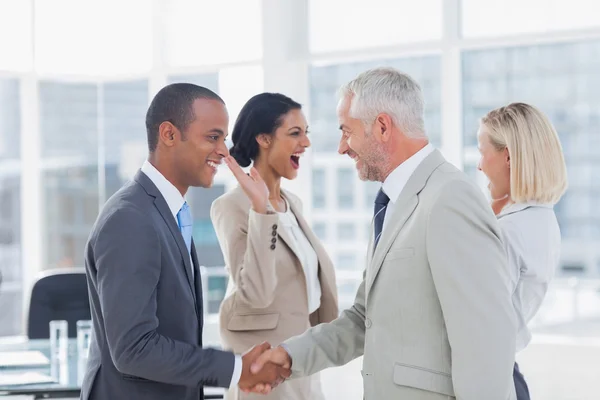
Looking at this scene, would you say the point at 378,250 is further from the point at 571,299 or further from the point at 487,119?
the point at 571,299

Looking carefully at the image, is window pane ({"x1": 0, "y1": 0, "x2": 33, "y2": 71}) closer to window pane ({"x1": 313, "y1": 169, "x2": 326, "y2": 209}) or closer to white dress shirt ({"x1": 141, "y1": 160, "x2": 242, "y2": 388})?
window pane ({"x1": 313, "y1": 169, "x2": 326, "y2": 209})

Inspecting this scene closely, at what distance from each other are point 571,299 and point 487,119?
3.70 metres

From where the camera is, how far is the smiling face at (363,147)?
2.06 m

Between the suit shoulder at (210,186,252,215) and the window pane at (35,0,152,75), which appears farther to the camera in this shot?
the window pane at (35,0,152,75)

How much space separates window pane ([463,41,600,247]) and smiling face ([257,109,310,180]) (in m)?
2.81

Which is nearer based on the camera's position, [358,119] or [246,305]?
[358,119]

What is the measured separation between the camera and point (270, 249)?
2676mm

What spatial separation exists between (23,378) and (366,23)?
3804 mm

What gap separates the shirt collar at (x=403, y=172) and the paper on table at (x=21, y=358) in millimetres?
1736

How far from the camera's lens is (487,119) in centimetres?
247

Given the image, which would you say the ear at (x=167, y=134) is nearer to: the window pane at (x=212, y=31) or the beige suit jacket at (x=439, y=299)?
the beige suit jacket at (x=439, y=299)

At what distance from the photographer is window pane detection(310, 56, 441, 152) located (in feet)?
18.6

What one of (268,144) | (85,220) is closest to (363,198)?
(85,220)

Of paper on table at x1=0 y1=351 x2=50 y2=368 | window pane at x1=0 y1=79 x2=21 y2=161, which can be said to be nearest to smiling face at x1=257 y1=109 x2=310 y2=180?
paper on table at x1=0 y1=351 x2=50 y2=368
